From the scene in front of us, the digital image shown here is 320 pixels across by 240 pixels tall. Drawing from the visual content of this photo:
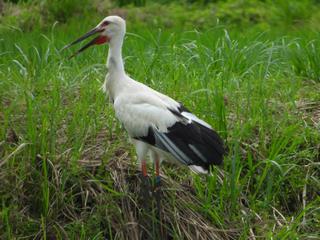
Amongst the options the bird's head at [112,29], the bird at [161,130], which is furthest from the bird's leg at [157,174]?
the bird's head at [112,29]

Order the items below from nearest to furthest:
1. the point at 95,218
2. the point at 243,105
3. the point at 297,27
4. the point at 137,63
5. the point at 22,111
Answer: the point at 95,218 → the point at 22,111 → the point at 243,105 → the point at 137,63 → the point at 297,27

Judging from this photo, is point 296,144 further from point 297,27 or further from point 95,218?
point 297,27

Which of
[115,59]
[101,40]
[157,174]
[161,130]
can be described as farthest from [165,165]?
[101,40]

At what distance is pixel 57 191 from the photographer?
20.3 ft

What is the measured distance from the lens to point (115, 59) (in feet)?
21.0

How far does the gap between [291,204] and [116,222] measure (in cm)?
126

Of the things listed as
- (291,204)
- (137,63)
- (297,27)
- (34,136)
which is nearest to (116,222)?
(34,136)

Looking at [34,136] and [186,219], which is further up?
[34,136]

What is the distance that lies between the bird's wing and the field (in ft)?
1.28

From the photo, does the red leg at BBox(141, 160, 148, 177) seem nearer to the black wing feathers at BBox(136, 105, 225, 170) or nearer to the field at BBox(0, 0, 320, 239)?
the black wing feathers at BBox(136, 105, 225, 170)

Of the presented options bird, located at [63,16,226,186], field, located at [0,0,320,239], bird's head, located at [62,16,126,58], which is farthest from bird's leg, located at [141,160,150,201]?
bird's head, located at [62,16,126,58]

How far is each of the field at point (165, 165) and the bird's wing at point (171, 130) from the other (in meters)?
0.39

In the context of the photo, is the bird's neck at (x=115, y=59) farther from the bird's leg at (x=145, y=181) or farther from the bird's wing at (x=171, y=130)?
the bird's leg at (x=145, y=181)

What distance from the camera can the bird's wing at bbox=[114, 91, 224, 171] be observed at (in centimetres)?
593
